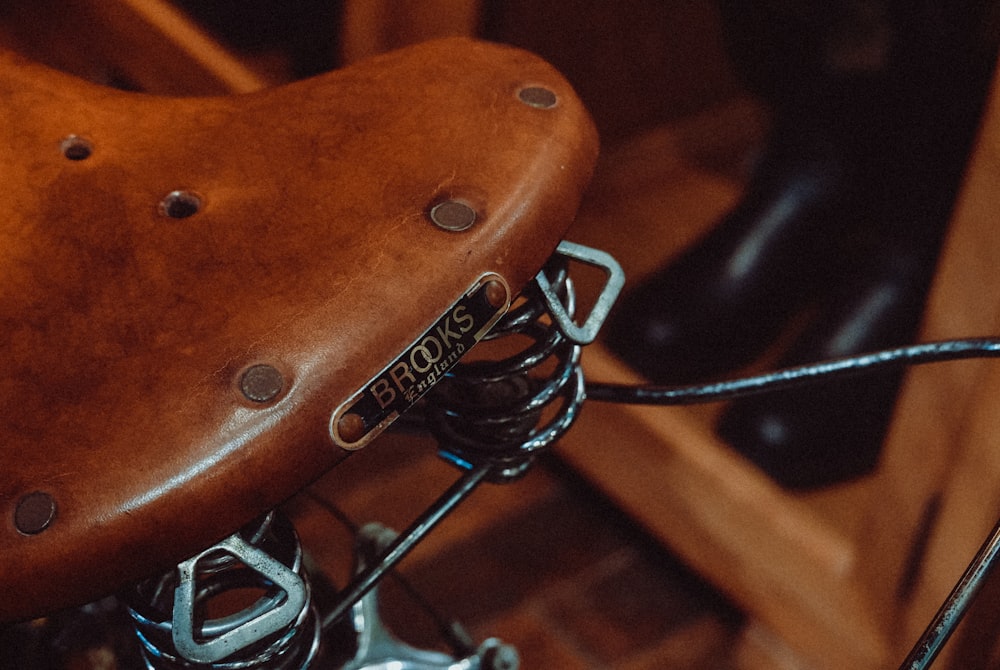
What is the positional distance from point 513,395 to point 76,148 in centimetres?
29

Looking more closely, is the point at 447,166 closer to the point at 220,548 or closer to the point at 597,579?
the point at 220,548

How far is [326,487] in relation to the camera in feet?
4.00

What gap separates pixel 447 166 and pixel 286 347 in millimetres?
136

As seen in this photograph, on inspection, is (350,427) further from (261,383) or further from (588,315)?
(588,315)

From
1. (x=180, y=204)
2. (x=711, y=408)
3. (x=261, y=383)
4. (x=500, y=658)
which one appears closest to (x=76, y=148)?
(x=180, y=204)

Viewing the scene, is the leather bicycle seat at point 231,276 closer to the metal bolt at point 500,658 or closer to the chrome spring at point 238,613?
the chrome spring at point 238,613

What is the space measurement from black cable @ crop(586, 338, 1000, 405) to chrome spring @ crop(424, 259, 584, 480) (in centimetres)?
5

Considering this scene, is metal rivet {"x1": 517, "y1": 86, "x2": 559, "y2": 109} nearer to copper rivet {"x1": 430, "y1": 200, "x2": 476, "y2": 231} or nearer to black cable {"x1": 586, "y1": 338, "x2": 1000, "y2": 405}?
copper rivet {"x1": 430, "y1": 200, "x2": 476, "y2": 231}

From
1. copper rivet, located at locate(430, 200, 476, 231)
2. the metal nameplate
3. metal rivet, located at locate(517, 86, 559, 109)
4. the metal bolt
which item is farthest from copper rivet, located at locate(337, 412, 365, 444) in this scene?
the metal bolt

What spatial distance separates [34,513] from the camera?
359 millimetres

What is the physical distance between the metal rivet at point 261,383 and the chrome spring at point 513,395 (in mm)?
137

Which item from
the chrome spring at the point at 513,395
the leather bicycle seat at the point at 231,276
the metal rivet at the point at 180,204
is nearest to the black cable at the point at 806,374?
the chrome spring at the point at 513,395

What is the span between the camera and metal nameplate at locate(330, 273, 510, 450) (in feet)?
1.30

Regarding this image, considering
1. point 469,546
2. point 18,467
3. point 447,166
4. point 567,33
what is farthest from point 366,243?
point 567,33
